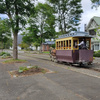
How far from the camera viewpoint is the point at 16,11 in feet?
50.1

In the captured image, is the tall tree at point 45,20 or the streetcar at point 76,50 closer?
the streetcar at point 76,50

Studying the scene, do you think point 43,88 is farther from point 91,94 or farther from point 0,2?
point 0,2

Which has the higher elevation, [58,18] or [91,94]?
[58,18]

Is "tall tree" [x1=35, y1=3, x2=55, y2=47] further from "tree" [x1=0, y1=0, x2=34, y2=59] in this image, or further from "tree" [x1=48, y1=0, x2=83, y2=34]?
"tree" [x1=0, y1=0, x2=34, y2=59]

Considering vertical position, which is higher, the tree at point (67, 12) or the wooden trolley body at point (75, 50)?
the tree at point (67, 12)

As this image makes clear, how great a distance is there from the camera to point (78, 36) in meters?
11.1

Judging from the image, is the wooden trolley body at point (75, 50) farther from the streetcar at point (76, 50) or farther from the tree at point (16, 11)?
the tree at point (16, 11)

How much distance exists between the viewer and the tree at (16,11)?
1440 centimetres

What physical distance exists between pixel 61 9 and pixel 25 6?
16575 mm

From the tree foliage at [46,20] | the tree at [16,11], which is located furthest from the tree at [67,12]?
the tree at [16,11]

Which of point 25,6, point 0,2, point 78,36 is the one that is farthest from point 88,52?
point 0,2

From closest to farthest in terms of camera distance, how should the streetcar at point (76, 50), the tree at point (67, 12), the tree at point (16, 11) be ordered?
the streetcar at point (76, 50)
the tree at point (16, 11)
the tree at point (67, 12)

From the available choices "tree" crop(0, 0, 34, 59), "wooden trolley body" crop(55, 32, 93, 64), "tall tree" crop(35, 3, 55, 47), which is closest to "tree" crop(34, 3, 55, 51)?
"tall tree" crop(35, 3, 55, 47)

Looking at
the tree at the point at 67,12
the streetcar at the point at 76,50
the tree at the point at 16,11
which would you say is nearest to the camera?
the streetcar at the point at 76,50
